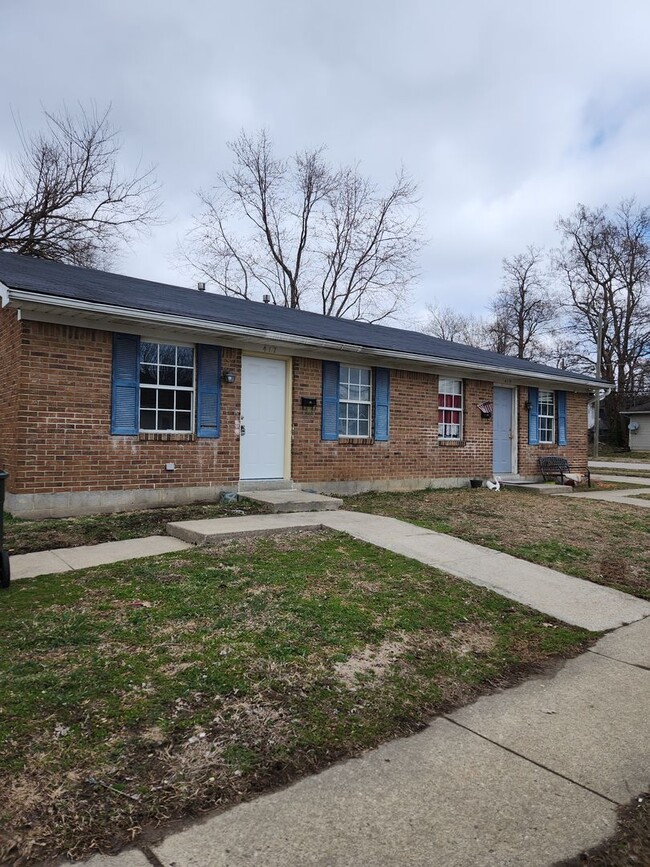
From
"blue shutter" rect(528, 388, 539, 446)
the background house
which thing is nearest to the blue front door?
"blue shutter" rect(528, 388, 539, 446)

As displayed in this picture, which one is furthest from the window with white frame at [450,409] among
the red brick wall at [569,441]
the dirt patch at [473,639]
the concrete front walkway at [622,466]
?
the concrete front walkway at [622,466]

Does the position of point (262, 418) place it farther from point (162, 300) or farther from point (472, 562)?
point (472, 562)

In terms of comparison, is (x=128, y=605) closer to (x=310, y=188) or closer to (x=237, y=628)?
(x=237, y=628)

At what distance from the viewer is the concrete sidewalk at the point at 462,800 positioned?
1.98 metres

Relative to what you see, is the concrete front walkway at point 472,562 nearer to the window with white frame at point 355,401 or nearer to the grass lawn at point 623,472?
the window with white frame at point 355,401

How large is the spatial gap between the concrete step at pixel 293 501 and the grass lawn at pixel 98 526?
0.62 ft

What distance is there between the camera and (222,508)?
8273 millimetres

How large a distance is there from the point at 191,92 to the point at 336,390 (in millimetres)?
8350

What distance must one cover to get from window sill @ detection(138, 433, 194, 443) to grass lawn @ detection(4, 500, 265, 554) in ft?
3.39

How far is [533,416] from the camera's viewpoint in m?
14.4

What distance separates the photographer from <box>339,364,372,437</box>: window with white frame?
1091 centimetres

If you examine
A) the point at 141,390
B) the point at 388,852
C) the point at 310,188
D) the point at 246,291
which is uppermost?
→ the point at 310,188

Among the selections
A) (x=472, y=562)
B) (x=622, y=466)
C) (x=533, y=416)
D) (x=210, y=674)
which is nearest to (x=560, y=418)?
(x=533, y=416)

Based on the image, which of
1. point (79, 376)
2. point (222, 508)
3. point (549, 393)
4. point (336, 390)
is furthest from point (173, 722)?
point (549, 393)
